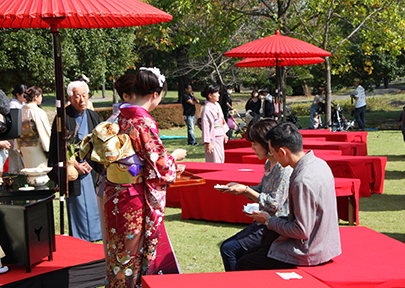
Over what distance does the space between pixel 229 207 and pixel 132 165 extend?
8.99 ft

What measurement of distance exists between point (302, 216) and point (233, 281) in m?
0.58

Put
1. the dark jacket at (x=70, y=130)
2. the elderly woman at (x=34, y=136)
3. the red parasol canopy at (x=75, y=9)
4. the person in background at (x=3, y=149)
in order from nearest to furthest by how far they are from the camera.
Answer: the red parasol canopy at (x=75, y=9)
the dark jacket at (x=70, y=130)
the person in background at (x=3, y=149)
the elderly woman at (x=34, y=136)

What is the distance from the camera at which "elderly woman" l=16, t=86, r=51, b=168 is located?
20.5ft

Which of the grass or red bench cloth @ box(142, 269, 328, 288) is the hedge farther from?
red bench cloth @ box(142, 269, 328, 288)

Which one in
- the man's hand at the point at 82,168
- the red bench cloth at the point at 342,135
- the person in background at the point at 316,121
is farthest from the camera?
the person in background at the point at 316,121

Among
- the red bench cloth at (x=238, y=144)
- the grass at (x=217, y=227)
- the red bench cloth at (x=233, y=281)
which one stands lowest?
the grass at (x=217, y=227)

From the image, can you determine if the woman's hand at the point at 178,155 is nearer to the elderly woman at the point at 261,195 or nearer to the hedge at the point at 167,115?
the elderly woman at the point at 261,195

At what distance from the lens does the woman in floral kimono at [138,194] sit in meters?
2.83

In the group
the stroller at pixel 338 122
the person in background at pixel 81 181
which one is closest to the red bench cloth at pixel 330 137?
the stroller at pixel 338 122

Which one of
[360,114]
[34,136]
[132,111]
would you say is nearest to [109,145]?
[132,111]

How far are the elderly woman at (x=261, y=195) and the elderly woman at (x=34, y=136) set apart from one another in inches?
152

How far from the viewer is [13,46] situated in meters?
15.2

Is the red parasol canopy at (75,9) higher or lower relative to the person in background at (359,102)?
higher

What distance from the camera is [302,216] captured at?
249cm
